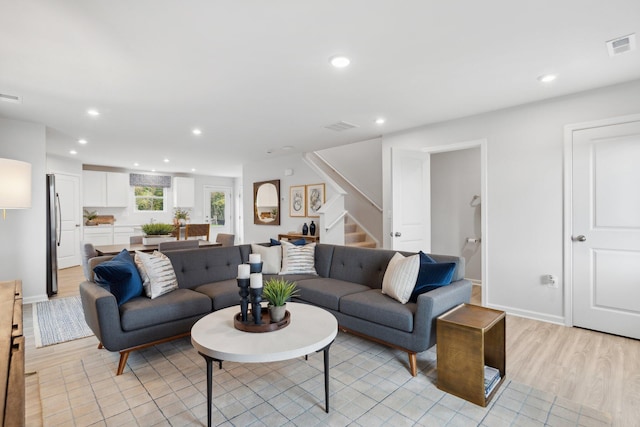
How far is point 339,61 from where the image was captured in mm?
2557

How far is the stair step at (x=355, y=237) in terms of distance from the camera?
236 inches

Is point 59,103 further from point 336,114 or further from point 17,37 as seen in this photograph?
point 336,114

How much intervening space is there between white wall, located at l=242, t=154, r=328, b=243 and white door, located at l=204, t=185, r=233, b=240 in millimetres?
2947

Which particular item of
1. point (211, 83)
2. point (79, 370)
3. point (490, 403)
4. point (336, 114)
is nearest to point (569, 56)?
point (336, 114)

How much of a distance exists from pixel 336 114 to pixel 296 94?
2.75 feet

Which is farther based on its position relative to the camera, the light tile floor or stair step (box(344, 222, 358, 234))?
stair step (box(344, 222, 358, 234))

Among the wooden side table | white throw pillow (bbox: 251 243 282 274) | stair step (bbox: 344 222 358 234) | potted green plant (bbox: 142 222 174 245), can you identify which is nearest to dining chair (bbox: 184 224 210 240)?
potted green plant (bbox: 142 222 174 245)

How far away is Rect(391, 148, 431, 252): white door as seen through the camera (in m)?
4.14

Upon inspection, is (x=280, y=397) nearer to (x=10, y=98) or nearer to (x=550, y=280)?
(x=550, y=280)

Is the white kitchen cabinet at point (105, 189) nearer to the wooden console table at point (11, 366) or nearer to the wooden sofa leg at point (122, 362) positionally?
the wooden sofa leg at point (122, 362)

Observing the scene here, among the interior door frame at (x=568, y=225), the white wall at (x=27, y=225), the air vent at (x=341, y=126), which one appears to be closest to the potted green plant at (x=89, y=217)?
the white wall at (x=27, y=225)

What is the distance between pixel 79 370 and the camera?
2.43 m

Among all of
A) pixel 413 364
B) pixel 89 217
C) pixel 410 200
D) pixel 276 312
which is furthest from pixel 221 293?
pixel 89 217

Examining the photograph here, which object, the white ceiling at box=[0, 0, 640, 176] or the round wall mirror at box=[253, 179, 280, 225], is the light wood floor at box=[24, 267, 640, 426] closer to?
the white ceiling at box=[0, 0, 640, 176]
